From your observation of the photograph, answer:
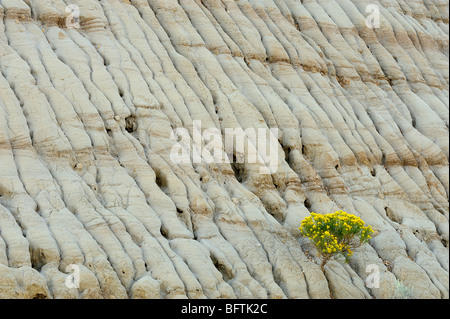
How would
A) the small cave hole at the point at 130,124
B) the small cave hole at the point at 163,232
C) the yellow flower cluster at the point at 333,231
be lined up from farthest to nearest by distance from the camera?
the small cave hole at the point at 130,124, the yellow flower cluster at the point at 333,231, the small cave hole at the point at 163,232

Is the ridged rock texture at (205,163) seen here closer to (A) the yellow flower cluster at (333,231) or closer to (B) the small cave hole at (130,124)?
(B) the small cave hole at (130,124)

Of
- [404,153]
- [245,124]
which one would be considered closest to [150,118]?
[245,124]

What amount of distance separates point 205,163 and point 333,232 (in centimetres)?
437

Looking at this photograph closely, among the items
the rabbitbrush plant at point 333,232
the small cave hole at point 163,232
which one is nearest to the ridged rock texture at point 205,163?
the small cave hole at point 163,232

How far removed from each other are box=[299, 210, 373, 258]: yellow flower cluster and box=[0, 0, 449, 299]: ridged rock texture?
77 cm

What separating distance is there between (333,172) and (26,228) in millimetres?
10803

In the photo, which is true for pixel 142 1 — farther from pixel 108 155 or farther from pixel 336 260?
pixel 336 260

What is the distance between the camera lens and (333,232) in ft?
75.1

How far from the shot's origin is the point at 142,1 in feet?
92.8

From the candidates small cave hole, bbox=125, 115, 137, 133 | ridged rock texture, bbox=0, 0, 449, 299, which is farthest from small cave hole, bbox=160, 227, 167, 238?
small cave hole, bbox=125, 115, 137, 133

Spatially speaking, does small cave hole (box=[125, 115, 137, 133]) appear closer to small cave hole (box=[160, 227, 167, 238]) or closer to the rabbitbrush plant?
small cave hole (box=[160, 227, 167, 238])

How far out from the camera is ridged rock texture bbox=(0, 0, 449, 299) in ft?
68.1

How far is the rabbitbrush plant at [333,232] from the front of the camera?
2267cm

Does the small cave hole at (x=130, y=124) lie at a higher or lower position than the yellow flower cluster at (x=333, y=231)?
higher
